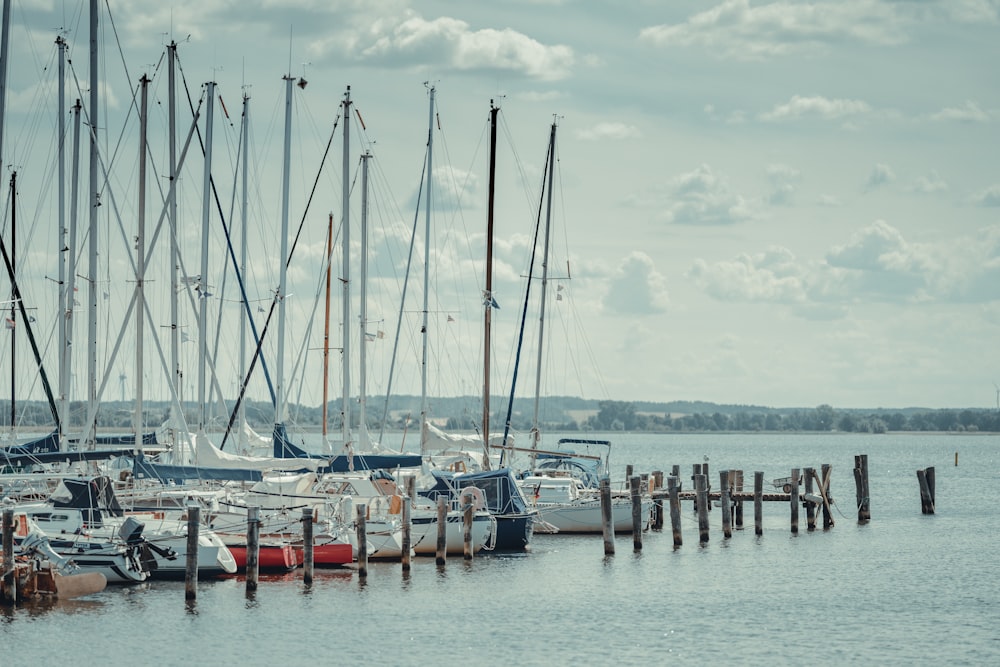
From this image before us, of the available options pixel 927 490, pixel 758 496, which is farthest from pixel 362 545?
pixel 927 490

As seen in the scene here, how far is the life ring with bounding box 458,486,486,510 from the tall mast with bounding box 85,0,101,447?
39.2 feet

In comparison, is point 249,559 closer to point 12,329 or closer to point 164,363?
point 164,363

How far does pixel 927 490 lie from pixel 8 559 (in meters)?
48.6

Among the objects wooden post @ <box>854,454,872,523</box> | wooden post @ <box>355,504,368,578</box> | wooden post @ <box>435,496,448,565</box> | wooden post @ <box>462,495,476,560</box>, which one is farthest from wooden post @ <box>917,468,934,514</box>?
wooden post @ <box>355,504,368,578</box>

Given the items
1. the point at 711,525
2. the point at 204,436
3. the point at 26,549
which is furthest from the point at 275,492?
the point at 711,525

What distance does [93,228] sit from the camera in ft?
158

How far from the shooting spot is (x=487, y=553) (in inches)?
1874

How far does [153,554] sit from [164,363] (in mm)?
8999

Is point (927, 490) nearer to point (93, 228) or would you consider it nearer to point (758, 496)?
point (758, 496)

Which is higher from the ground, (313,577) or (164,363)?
(164,363)

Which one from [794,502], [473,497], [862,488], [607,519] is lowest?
[607,519]

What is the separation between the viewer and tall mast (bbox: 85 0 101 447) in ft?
152

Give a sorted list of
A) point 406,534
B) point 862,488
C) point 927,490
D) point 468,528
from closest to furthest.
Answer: point 406,534 → point 468,528 → point 862,488 → point 927,490

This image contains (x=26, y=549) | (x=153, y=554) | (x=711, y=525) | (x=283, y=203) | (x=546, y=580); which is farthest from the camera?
(x=711, y=525)
